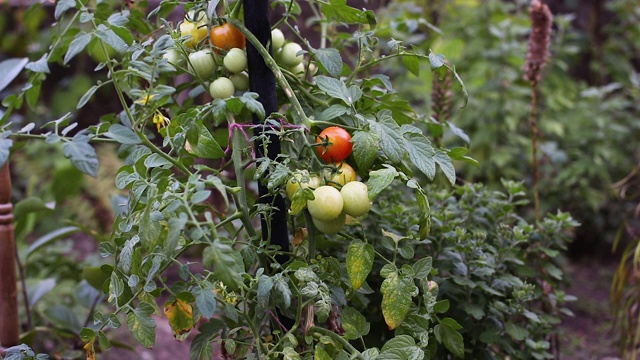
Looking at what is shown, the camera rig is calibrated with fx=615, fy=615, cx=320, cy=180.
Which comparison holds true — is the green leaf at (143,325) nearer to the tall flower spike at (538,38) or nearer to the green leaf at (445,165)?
the green leaf at (445,165)

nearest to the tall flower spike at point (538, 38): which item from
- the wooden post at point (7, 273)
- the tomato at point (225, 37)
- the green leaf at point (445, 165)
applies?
the green leaf at point (445, 165)

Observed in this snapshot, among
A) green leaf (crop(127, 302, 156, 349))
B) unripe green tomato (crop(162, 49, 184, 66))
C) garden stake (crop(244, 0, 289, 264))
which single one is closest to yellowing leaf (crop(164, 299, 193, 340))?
green leaf (crop(127, 302, 156, 349))

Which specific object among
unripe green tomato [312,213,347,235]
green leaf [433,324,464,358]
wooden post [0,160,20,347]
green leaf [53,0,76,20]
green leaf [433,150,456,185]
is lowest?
wooden post [0,160,20,347]

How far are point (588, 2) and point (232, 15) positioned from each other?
11.1 feet

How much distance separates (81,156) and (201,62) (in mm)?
252

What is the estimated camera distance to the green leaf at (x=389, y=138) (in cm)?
87

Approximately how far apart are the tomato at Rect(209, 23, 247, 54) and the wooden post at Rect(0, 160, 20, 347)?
2.07ft

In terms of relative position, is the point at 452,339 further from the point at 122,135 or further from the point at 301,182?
the point at 122,135

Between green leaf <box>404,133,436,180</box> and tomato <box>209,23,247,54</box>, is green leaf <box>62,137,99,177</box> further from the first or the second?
green leaf <box>404,133,436,180</box>

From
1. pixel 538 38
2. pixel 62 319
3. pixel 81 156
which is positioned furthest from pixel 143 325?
pixel 538 38

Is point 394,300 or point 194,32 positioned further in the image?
point 194,32

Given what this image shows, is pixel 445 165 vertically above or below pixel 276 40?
below

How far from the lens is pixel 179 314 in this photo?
0.91m

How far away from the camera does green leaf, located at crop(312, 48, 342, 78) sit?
96 centimetres
